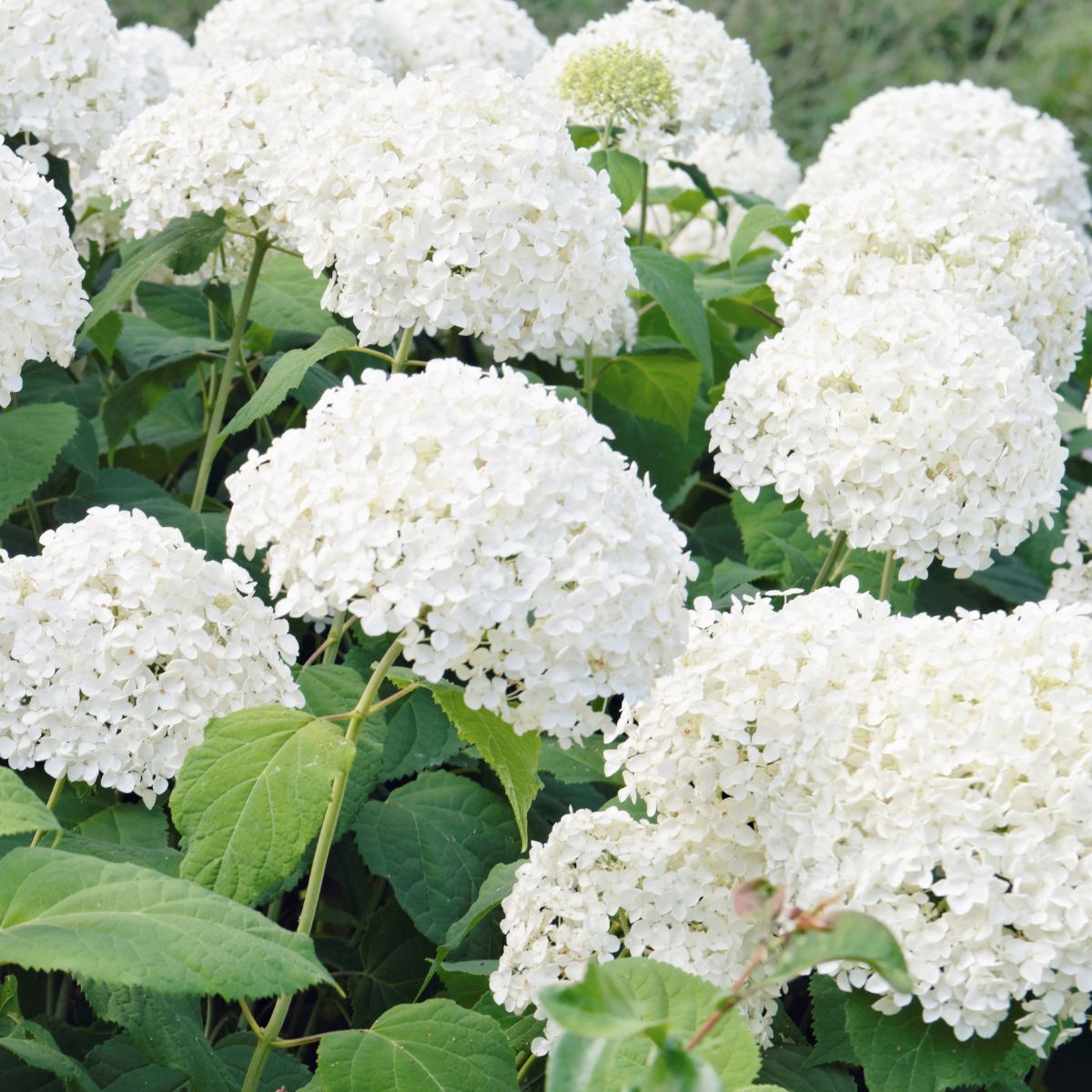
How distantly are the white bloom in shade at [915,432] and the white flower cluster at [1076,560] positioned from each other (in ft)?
1.38

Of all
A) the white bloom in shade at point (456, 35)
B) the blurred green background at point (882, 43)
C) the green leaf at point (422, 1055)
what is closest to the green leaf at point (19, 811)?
the green leaf at point (422, 1055)

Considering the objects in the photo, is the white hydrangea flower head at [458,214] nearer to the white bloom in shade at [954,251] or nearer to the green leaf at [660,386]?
the white bloom in shade at [954,251]

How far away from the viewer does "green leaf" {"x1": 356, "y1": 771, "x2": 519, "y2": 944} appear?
84.9 inches

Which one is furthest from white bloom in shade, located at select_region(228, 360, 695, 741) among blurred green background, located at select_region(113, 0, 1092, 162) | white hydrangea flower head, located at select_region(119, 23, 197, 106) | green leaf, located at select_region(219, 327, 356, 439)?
blurred green background, located at select_region(113, 0, 1092, 162)

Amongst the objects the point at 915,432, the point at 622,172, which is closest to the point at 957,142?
the point at 622,172

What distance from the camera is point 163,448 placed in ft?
10.5

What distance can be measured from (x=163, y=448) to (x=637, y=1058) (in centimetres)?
207

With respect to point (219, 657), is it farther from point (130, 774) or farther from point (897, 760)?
point (897, 760)

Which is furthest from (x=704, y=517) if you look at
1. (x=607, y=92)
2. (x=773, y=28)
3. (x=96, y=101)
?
(x=773, y=28)

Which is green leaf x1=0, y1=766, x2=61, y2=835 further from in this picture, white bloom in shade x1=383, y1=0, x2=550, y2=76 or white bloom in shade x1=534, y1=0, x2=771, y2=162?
white bloom in shade x1=383, y1=0, x2=550, y2=76

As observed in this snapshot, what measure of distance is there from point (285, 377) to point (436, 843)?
2.41 feet

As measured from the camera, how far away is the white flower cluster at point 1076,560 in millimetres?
2650

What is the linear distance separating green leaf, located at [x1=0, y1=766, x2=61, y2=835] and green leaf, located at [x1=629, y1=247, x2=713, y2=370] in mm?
1544

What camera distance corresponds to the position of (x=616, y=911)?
1.79m
